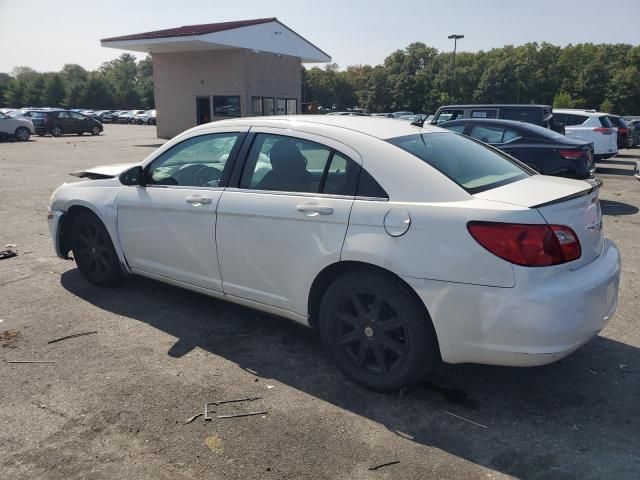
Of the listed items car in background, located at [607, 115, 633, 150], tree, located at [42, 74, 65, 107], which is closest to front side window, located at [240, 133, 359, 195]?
car in background, located at [607, 115, 633, 150]

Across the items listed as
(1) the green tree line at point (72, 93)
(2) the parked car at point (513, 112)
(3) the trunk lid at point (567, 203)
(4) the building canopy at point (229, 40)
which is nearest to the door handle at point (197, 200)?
(3) the trunk lid at point (567, 203)

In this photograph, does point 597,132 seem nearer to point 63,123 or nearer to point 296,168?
point 296,168

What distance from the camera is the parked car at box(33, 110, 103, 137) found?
31875 millimetres

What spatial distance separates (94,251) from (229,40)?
77.4 ft

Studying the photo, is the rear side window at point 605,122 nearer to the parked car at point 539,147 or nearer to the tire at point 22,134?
the parked car at point 539,147

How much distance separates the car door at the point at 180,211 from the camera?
395cm

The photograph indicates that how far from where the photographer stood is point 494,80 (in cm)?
8369

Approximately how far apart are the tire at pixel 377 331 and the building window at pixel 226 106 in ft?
86.4

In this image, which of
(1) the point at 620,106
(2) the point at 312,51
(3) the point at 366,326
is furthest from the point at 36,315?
(1) the point at 620,106

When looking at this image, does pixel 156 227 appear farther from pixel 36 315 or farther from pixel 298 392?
pixel 298 392

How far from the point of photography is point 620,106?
227ft

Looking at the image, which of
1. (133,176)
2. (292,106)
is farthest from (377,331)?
(292,106)

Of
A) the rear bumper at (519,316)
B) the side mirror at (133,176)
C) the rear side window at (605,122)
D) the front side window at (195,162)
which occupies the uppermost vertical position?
the rear side window at (605,122)

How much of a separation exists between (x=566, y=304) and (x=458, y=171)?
1.03m
